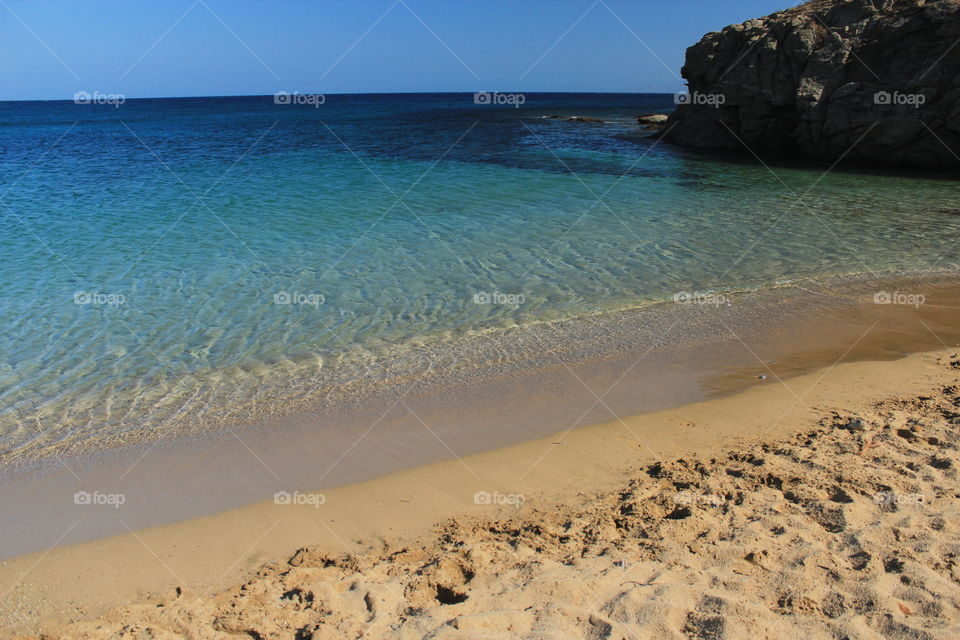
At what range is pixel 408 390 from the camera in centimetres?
666

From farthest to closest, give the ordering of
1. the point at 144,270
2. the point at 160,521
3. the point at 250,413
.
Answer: the point at 144,270, the point at 250,413, the point at 160,521

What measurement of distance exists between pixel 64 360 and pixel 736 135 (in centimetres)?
2964

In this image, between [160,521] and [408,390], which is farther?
[408,390]

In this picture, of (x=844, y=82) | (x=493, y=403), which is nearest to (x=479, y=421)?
(x=493, y=403)

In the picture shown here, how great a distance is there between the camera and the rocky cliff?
22.5 meters

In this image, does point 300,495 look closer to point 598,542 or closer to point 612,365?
point 598,542

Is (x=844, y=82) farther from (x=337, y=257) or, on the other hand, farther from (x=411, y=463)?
(x=411, y=463)

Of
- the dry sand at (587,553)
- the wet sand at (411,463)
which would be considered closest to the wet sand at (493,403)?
the wet sand at (411,463)

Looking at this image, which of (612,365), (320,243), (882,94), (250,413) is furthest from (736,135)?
(250,413)

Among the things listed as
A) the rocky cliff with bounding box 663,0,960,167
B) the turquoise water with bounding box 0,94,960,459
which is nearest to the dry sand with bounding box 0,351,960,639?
the turquoise water with bounding box 0,94,960,459

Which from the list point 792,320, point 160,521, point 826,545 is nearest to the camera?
point 826,545

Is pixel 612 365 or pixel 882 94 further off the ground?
pixel 882 94

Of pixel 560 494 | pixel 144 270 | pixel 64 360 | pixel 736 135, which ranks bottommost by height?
pixel 560 494

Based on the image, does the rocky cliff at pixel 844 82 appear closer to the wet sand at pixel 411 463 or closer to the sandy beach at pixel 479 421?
the sandy beach at pixel 479 421
